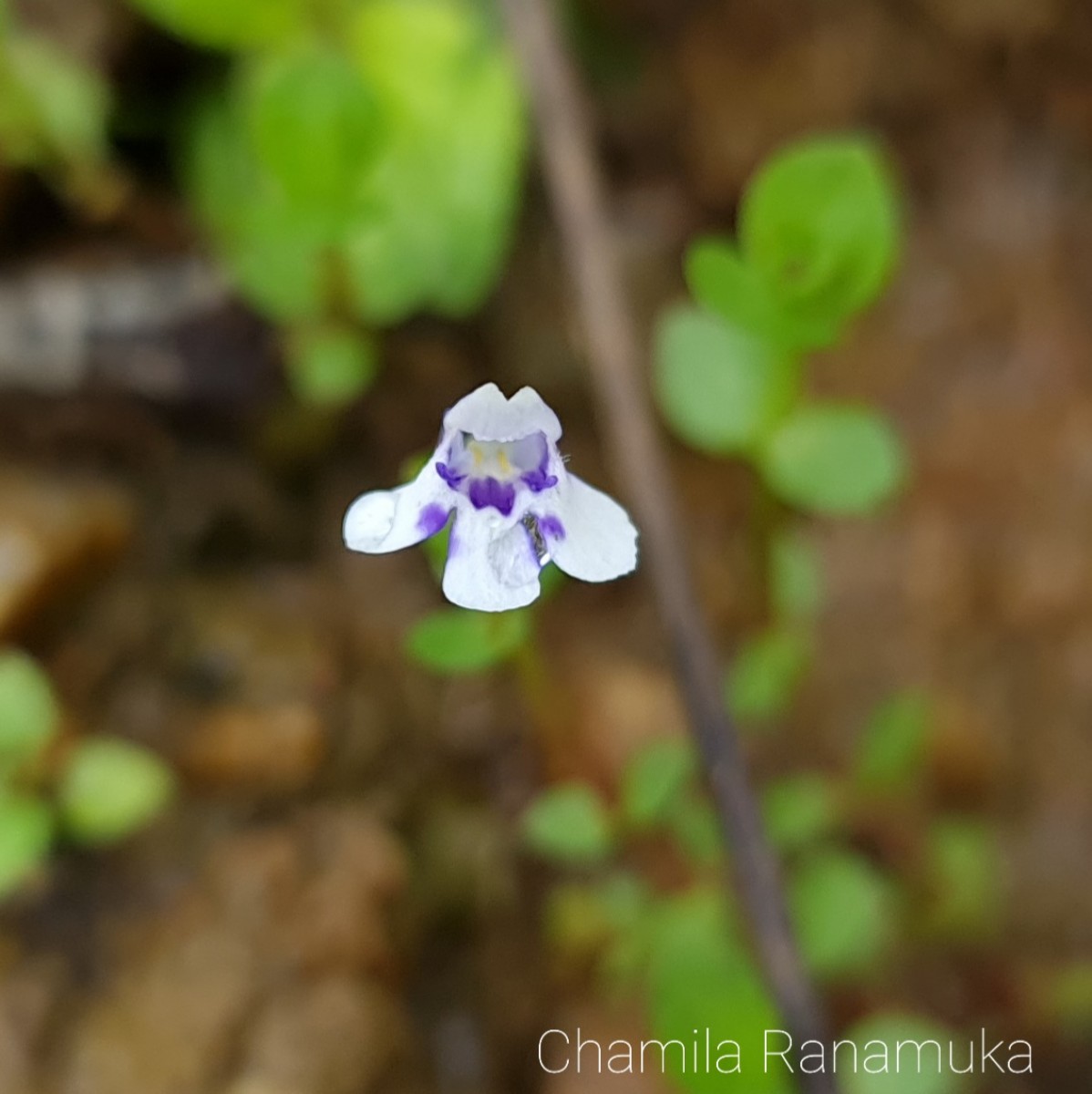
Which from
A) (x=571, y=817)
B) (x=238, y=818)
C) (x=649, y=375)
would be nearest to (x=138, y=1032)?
(x=238, y=818)

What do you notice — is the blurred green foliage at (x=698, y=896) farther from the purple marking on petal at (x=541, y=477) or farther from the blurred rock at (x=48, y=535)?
the blurred rock at (x=48, y=535)

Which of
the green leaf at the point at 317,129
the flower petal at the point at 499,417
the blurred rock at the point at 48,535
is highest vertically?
the green leaf at the point at 317,129

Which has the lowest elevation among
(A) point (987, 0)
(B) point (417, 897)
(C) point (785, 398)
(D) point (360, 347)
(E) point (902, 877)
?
(B) point (417, 897)

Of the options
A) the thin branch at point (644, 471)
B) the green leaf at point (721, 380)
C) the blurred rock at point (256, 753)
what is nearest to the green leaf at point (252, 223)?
the thin branch at point (644, 471)

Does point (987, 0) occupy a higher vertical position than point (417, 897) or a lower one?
higher

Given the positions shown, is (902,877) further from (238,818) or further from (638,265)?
(638,265)

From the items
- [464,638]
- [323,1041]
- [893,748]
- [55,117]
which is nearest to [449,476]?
[464,638]
